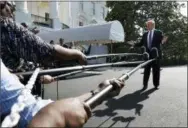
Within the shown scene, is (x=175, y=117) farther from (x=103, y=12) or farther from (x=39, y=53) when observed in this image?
(x=103, y=12)

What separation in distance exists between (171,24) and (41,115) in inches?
1135

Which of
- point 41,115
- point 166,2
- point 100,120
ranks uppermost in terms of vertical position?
point 166,2

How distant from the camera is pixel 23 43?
1912mm

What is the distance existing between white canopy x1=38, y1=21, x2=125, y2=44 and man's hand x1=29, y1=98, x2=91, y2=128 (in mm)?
19290

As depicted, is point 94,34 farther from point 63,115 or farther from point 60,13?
point 60,13

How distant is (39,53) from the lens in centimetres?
197

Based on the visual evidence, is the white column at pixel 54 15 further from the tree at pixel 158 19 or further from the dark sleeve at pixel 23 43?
the dark sleeve at pixel 23 43

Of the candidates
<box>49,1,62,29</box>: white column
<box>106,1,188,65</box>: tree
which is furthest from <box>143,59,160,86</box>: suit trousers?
<box>49,1,62,29</box>: white column

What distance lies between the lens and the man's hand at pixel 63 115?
37.0 inches

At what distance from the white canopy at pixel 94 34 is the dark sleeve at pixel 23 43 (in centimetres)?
1833

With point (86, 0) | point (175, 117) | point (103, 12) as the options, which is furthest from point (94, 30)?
A: point (103, 12)

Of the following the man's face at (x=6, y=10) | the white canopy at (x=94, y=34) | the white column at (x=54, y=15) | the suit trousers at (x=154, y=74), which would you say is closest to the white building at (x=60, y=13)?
the white column at (x=54, y=15)

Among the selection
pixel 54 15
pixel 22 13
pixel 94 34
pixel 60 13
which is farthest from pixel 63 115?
pixel 60 13

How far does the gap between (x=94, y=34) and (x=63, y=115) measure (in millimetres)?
20238
